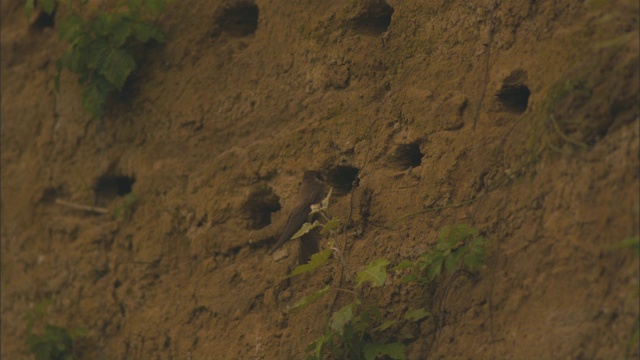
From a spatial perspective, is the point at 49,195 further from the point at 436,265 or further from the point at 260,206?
the point at 436,265

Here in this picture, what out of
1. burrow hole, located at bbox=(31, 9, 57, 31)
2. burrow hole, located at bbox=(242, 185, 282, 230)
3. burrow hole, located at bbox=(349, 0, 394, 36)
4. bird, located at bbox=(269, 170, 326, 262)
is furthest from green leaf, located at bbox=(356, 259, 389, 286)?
burrow hole, located at bbox=(31, 9, 57, 31)

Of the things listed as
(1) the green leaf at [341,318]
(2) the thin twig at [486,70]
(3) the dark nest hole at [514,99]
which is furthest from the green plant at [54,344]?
(3) the dark nest hole at [514,99]

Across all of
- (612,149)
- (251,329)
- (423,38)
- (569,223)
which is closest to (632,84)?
(612,149)

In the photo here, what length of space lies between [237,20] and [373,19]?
911 millimetres

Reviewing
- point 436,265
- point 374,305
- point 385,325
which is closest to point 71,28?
point 374,305

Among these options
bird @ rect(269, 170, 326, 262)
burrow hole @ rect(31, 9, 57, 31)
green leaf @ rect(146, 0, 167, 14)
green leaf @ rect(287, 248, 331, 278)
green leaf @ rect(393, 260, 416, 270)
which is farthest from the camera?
burrow hole @ rect(31, 9, 57, 31)

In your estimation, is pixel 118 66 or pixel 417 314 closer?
pixel 417 314

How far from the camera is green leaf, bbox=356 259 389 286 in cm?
430

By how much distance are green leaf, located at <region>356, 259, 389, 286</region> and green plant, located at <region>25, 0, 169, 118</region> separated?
1.97 metres

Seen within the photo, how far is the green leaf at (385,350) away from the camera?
14.3 feet

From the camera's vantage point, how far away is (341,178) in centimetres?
507

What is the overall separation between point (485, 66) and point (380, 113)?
1.77 feet

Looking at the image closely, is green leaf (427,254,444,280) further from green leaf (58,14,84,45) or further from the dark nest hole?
green leaf (58,14,84,45)

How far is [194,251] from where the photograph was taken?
5520 mm
